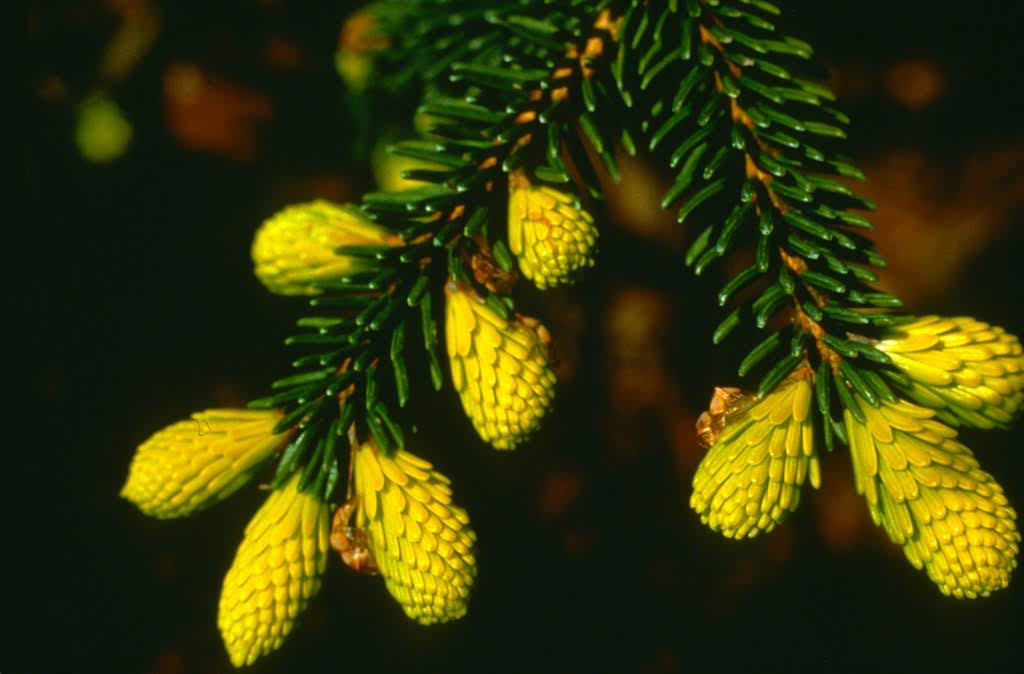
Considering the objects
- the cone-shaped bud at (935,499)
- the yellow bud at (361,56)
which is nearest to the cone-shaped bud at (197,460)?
the cone-shaped bud at (935,499)

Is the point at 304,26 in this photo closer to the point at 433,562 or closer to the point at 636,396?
the point at 636,396

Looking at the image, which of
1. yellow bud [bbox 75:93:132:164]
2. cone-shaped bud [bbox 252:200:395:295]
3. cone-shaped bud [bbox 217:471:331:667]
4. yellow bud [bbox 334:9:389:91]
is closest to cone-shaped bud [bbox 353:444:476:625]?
cone-shaped bud [bbox 217:471:331:667]

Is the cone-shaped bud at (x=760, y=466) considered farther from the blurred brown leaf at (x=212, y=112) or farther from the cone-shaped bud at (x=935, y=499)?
the blurred brown leaf at (x=212, y=112)

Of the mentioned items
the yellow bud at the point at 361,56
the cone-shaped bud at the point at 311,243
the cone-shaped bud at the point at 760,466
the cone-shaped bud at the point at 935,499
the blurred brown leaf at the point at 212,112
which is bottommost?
the cone-shaped bud at the point at 935,499

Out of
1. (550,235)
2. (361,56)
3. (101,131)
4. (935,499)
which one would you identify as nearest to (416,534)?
(550,235)

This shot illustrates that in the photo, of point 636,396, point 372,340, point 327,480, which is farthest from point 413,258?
point 636,396
